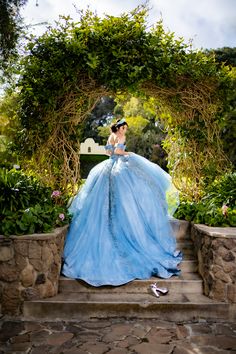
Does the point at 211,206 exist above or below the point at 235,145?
below

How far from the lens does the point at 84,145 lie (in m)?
19.9

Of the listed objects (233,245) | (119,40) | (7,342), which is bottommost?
(7,342)

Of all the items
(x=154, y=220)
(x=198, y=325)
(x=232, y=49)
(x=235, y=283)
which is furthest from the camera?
(x=232, y=49)

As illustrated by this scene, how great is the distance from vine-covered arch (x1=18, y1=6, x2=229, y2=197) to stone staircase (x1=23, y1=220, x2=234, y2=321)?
1632 mm

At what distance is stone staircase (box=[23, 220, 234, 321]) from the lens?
11.5 feet

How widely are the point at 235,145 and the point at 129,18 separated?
934 cm

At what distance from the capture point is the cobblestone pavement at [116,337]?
2.86 metres

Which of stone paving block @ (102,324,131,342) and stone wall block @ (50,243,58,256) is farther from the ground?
stone wall block @ (50,243,58,256)

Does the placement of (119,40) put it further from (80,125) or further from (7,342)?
(7,342)

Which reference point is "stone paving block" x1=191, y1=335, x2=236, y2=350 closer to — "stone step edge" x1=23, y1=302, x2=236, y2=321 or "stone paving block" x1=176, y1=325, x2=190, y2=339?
"stone paving block" x1=176, y1=325, x2=190, y2=339

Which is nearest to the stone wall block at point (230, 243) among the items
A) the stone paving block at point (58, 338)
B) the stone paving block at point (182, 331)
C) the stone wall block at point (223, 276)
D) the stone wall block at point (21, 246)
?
the stone wall block at point (223, 276)

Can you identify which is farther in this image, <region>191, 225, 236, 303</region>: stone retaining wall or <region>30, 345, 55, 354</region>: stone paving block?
<region>191, 225, 236, 303</region>: stone retaining wall

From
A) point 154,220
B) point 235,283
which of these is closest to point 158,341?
point 235,283

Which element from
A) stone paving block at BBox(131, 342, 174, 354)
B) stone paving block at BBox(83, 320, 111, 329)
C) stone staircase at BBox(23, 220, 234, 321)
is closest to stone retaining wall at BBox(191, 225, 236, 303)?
stone staircase at BBox(23, 220, 234, 321)
